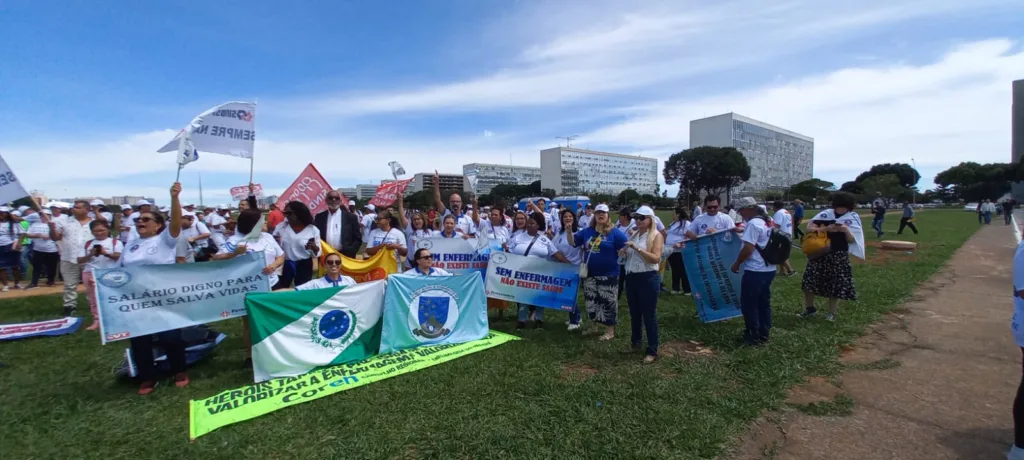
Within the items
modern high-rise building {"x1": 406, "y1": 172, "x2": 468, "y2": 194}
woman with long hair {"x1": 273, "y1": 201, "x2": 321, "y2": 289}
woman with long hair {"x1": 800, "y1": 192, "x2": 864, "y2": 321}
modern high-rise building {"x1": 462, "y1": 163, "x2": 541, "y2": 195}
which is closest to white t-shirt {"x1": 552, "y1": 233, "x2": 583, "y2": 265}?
woman with long hair {"x1": 273, "y1": 201, "x2": 321, "y2": 289}

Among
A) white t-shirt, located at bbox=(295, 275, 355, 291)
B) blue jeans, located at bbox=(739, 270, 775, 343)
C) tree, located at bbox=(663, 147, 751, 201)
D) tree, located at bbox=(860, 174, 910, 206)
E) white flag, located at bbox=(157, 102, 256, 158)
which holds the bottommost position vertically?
blue jeans, located at bbox=(739, 270, 775, 343)

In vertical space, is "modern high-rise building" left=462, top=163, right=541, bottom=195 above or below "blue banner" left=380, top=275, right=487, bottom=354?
above

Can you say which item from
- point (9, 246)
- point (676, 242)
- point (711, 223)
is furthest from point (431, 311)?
point (9, 246)

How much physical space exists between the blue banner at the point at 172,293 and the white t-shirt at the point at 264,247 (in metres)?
0.25

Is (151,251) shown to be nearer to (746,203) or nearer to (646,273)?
(646,273)

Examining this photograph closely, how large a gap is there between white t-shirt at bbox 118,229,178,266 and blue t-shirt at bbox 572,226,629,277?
485 centimetres

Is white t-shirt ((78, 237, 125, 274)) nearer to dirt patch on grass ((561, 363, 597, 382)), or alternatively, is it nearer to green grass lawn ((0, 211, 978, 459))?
green grass lawn ((0, 211, 978, 459))

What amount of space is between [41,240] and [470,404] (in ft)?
37.6

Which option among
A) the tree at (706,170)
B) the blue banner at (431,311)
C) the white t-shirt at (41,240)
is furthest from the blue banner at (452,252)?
the tree at (706,170)

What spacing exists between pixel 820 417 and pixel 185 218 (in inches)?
361

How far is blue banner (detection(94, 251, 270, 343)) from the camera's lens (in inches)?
173

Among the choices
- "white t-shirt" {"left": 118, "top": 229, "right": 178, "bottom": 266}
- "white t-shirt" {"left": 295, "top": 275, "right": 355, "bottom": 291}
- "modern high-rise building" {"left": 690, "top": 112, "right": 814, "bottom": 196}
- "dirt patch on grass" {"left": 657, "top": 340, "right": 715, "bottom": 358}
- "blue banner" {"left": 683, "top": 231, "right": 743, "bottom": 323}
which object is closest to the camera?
"white t-shirt" {"left": 118, "top": 229, "right": 178, "bottom": 266}

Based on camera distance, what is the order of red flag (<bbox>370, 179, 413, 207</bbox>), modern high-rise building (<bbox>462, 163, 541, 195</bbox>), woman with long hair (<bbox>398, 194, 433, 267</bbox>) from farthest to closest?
modern high-rise building (<bbox>462, 163, 541, 195</bbox>) < red flag (<bbox>370, 179, 413, 207</bbox>) < woman with long hair (<bbox>398, 194, 433, 267</bbox>)

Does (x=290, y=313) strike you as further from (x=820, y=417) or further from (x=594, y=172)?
(x=594, y=172)
